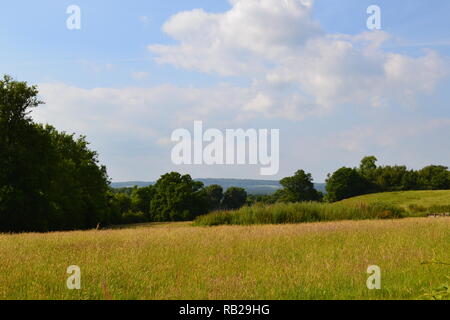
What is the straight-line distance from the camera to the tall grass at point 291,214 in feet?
76.8

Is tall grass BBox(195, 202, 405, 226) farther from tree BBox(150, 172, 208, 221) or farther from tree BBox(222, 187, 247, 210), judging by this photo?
tree BBox(222, 187, 247, 210)

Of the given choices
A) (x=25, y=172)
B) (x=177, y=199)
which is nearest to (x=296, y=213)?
(x=25, y=172)

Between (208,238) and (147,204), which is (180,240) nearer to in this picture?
(208,238)

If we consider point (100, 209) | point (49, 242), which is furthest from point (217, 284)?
point (100, 209)

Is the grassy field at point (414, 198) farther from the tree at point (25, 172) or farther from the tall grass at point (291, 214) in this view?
the tree at point (25, 172)

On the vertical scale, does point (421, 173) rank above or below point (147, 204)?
above

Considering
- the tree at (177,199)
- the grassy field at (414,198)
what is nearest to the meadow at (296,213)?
the grassy field at (414,198)

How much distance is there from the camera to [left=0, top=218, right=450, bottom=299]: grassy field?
277 inches

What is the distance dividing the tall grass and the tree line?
158 cm

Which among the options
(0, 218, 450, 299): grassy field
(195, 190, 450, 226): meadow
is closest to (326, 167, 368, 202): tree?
(195, 190, 450, 226): meadow
